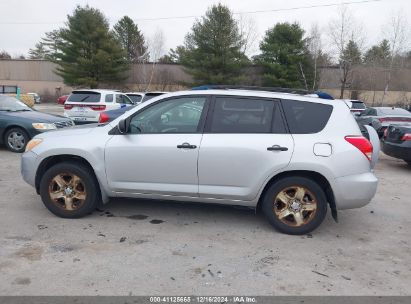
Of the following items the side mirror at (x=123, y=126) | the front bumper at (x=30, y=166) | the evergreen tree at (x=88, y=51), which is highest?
the evergreen tree at (x=88, y=51)

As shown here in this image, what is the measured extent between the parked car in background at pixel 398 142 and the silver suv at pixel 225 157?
418cm

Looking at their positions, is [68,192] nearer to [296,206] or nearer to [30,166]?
[30,166]

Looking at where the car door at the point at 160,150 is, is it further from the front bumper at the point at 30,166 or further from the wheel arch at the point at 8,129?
the wheel arch at the point at 8,129

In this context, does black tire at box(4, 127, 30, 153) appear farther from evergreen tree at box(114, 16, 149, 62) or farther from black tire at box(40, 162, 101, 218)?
evergreen tree at box(114, 16, 149, 62)

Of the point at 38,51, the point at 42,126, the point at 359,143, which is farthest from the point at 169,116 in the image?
the point at 38,51

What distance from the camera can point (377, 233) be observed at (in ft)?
14.9

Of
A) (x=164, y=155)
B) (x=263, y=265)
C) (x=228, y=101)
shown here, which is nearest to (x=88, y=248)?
(x=164, y=155)

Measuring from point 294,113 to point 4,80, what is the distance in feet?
176

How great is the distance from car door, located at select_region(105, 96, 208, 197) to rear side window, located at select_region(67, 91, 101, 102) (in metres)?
9.69

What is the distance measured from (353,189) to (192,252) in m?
1.93

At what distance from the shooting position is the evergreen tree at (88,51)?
40.4 m

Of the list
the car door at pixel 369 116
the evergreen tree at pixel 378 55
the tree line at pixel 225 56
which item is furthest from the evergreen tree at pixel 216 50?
the car door at pixel 369 116

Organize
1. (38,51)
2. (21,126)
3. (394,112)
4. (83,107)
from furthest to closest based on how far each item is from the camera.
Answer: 1. (38,51)
2. (394,112)
3. (83,107)
4. (21,126)

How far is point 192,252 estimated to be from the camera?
3.86 meters
